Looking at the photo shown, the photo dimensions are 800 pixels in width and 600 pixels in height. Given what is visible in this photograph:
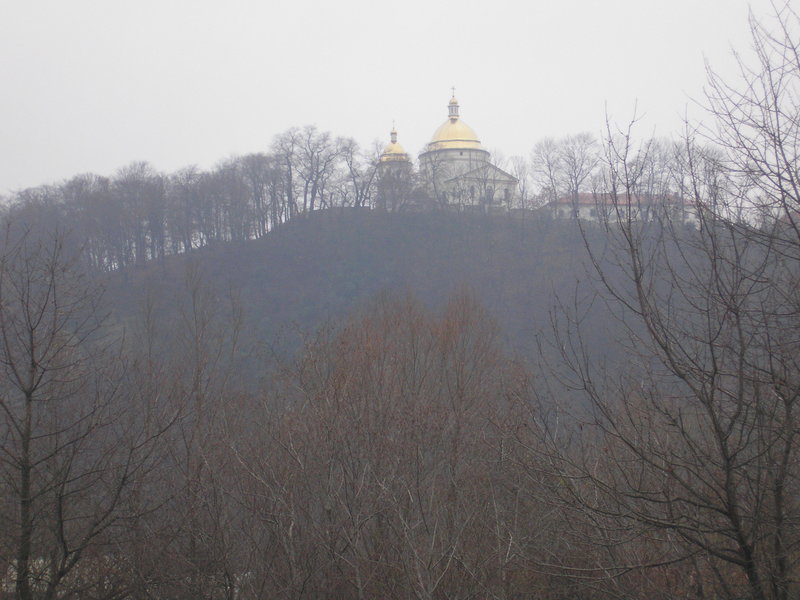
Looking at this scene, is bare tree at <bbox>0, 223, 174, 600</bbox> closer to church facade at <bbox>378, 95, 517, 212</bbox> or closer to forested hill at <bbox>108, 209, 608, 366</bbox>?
forested hill at <bbox>108, 209, 608, 366</bbox>

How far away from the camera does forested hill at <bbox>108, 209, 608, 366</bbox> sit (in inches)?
1639

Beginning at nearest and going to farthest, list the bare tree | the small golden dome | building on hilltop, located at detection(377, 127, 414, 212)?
the bare tree → building on hilltop, located at detection(377, 127, 414, 212) → the small golden dome

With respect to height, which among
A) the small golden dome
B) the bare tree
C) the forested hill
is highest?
the small golden dome

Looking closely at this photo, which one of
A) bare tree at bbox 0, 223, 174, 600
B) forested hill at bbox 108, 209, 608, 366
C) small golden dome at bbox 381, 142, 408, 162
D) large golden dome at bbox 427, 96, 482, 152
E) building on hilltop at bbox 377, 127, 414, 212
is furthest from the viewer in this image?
large golden dome at bbox 427, 96, 482, 152

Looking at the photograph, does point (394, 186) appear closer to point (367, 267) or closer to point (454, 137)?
point (367, 267)

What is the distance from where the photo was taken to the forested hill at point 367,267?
41.6m

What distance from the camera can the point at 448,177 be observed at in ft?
183

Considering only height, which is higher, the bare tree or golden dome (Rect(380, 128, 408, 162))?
golden dome (Rect(380, 128, 408, 162))

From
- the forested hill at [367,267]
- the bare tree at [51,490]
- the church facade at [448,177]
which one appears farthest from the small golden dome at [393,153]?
the bare tree at [51,490]

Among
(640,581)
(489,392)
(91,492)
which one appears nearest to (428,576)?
(640,581)

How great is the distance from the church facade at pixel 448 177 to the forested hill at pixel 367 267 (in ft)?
4.86

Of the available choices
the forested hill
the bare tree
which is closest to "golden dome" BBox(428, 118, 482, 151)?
the forested hill

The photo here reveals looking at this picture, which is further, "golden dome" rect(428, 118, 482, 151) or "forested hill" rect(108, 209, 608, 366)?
"golden dome" rect(428, 118, 482, 151)

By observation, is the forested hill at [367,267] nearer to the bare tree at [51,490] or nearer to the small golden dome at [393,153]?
the small golden dome at [393,153]
